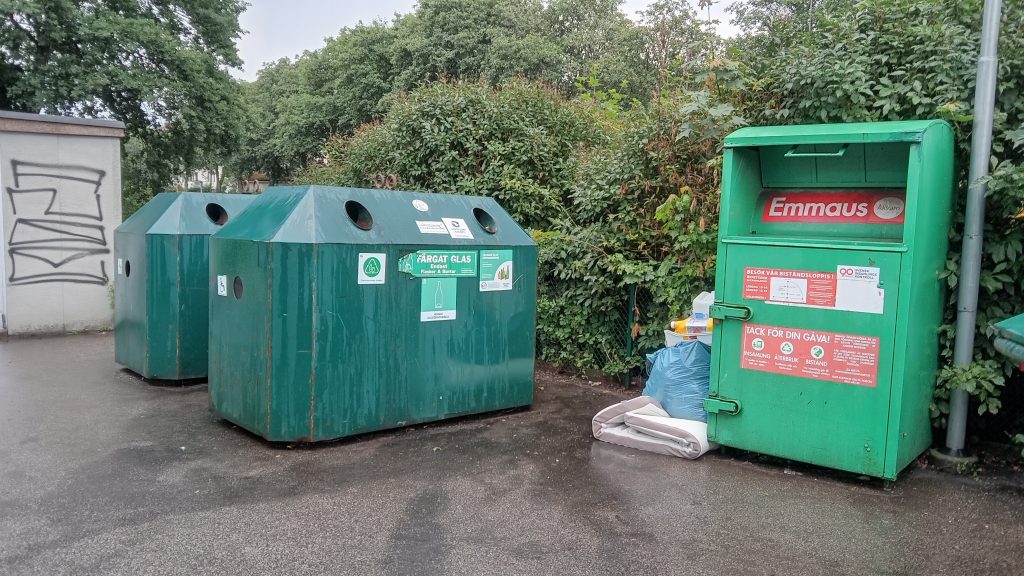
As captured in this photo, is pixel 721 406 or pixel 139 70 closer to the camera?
pixel 721 406

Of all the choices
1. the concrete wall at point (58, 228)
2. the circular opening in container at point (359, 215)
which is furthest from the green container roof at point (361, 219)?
the concrete wall at point (58, 228)

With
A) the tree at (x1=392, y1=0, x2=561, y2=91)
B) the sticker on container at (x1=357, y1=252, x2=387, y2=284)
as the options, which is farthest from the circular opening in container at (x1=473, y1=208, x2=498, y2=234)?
the tree at (x1=392, y1=0, x2=561, y2=91)

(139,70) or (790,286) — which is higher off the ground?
(139,70)

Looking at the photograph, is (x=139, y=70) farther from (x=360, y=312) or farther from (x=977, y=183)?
(x=977, y=183)

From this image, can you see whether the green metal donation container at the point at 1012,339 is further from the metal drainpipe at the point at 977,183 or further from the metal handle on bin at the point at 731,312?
the metal handle on bin at the point at 731,312

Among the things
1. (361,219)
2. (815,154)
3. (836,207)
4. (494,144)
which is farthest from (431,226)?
(494,144)

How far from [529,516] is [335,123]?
2858 cm

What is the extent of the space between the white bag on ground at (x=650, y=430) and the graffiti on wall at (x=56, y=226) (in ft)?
23.3

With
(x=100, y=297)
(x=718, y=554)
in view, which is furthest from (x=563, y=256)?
(x=100, y=297)

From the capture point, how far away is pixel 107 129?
29.8ft

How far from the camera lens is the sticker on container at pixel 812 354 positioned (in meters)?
A: 4.03

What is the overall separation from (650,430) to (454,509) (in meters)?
1.56

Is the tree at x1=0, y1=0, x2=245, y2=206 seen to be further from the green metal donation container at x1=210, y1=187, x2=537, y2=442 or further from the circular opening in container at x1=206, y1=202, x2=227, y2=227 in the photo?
the green metal donation container at x1=210, y1=187, x2=537, y2=442

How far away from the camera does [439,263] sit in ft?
16.6
